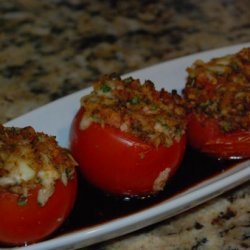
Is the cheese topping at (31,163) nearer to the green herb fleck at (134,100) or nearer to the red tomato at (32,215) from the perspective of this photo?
the red tomato at (32,215)

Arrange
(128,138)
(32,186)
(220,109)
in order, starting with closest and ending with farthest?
1. (32,186)
2. (128,138)
3. (220,109)

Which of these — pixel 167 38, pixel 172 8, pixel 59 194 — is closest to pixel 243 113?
pixel 59 194

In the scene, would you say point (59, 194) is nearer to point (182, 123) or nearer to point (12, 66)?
point (182, 123)

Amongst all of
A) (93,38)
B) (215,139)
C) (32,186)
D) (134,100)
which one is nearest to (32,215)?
(32,186)

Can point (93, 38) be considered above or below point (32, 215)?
below

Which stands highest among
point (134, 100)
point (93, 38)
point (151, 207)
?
point (134, 100)

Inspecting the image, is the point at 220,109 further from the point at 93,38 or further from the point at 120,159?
the point at 93,38
